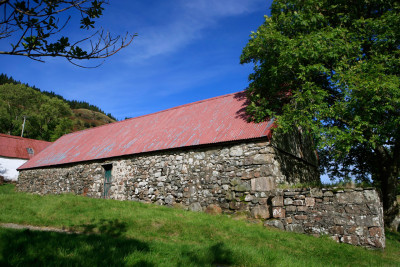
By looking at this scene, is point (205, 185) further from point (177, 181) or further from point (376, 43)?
point (376, 43)

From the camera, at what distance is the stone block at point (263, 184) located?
367 inches

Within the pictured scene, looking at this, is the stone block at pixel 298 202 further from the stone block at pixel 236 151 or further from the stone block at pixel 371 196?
the stone block at pixel 236 151

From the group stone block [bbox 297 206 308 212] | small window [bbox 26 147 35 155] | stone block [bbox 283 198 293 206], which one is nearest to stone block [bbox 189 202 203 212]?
stone block [bbox 283 198 293 206]

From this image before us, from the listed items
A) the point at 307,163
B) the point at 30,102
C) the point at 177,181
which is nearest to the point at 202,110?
the point at 177,181

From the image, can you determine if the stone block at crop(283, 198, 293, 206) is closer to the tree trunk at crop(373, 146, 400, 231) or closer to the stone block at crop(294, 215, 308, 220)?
the stone block at crop(294, 215, 308, 220)

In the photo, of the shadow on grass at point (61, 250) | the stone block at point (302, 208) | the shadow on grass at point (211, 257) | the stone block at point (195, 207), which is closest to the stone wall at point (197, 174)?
the stone block at point (195, 207)

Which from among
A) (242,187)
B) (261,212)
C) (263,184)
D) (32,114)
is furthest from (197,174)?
(32,114)

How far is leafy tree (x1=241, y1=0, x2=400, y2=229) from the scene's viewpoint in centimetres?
822

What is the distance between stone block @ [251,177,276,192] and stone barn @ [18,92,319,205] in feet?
0.08

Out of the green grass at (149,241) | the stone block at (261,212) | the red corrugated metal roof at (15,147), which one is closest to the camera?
the green grass at (149,241)

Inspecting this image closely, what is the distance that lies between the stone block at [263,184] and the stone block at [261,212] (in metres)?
0.63

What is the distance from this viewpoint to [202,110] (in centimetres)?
1540

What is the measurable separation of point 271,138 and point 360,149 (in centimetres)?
906

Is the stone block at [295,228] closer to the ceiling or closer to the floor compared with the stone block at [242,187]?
closer to the floor
